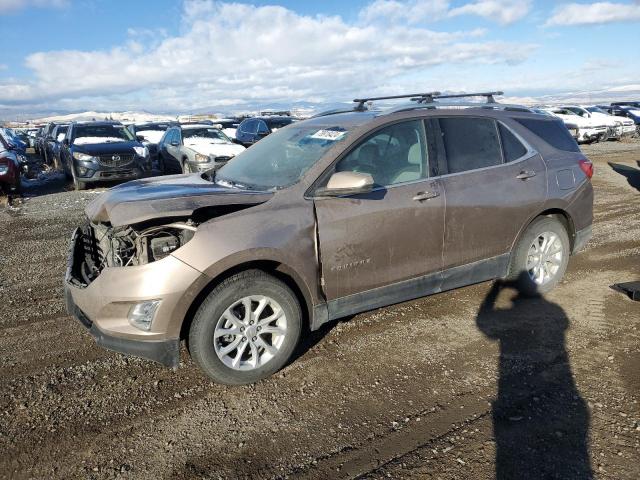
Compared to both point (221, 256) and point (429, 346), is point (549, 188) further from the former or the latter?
point (221, 256)

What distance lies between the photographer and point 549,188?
4.57 m

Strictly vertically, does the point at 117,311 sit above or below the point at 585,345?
above

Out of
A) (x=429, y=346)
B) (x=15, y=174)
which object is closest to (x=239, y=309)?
(x=429, y=346)

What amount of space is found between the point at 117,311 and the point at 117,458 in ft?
2.78

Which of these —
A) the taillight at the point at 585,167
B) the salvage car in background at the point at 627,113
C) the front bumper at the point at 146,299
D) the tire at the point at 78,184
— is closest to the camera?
the front bumper at the point at 146,299

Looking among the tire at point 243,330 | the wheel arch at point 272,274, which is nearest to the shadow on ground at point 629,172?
the wheel arch at point 272,274

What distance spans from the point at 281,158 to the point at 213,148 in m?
8.62

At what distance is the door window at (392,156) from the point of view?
3.71m

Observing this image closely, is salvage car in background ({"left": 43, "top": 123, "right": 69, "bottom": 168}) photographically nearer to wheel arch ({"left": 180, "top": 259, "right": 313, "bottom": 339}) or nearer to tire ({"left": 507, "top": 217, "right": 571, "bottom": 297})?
wheel arch ({"left": 180, "top": 259, "right": 313, "bottom": 339})

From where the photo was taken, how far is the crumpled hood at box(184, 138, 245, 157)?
1183cm

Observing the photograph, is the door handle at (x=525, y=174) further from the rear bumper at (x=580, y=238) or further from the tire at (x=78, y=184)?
the tire at (x=78, y=184)

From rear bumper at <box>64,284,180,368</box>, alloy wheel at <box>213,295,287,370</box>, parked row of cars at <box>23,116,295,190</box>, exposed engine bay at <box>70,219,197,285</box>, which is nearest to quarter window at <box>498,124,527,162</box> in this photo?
alloy wheel at <box>213,295,287,370</box>

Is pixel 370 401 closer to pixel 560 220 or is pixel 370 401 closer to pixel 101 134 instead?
pixel 560 220

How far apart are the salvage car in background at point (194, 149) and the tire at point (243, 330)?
27.3 feet
